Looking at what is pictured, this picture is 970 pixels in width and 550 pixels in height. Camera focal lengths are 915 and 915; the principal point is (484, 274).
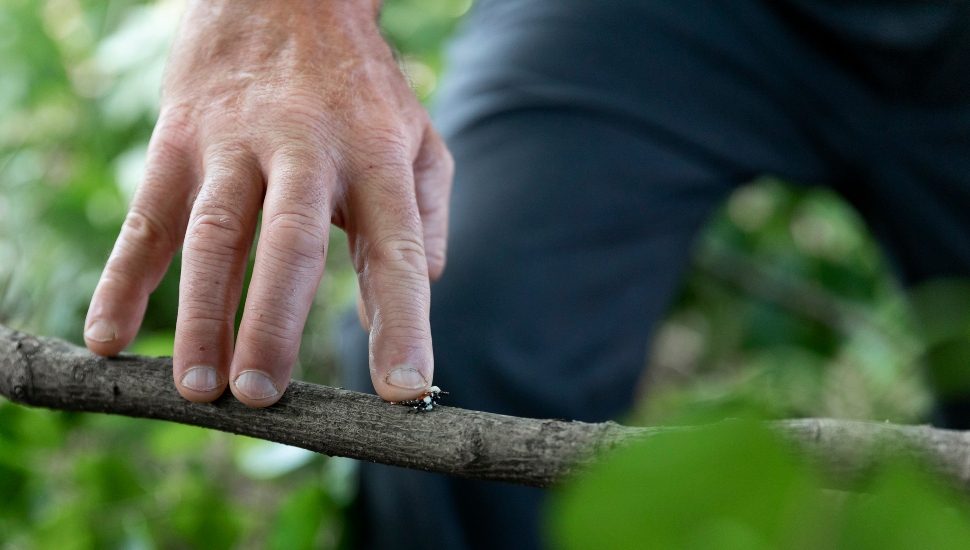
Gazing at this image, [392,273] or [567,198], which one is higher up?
[567,198]

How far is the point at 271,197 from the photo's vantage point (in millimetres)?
662

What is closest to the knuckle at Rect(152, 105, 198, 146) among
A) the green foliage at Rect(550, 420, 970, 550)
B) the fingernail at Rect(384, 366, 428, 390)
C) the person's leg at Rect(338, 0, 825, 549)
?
the fingernail at Rect(384, 366, 428, 390)

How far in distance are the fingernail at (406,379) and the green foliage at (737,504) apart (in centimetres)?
36

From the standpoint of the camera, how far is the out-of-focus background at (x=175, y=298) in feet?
3.49

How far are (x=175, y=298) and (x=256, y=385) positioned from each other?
1145 millimetres

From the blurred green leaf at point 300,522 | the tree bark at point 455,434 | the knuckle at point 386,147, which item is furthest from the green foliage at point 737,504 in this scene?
the blurred green leaf at point 300,522

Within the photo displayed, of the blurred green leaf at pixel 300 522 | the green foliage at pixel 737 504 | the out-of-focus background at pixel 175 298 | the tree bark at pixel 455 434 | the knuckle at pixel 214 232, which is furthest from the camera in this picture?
the out-of-focus background at pixel 175 298

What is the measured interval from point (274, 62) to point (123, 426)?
786 mm

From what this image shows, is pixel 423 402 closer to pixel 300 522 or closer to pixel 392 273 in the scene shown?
pixel 392 273

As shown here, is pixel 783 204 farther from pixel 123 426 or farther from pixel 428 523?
pixel 123 426

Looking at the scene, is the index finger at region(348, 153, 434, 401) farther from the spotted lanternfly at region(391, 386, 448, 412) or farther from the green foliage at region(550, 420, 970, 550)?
the green foliage at region(550, 420, 970, 550)

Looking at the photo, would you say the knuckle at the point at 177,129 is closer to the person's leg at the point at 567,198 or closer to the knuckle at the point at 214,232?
the knuckle at the point at 214,232

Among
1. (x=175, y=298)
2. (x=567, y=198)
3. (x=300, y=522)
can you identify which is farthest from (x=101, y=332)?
(x=175, y=298)

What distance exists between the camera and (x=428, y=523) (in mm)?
1140
